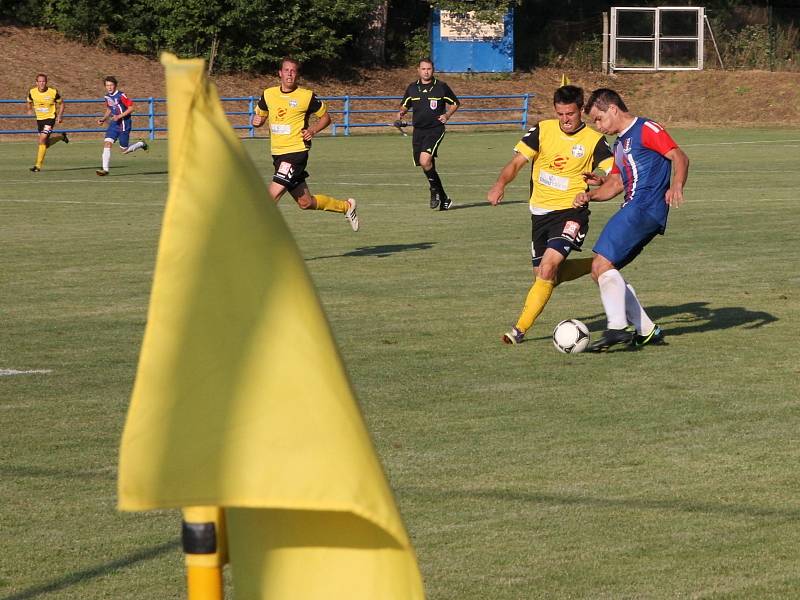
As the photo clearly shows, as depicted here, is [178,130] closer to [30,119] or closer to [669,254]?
[669,254]

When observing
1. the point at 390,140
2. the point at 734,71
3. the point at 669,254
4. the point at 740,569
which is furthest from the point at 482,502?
the point at 734,71

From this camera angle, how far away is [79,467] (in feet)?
22.9

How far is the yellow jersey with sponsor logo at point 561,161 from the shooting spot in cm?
1105

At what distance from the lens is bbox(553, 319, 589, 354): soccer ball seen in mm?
10125

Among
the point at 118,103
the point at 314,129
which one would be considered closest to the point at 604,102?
the point at 314,129

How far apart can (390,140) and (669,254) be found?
2737cm

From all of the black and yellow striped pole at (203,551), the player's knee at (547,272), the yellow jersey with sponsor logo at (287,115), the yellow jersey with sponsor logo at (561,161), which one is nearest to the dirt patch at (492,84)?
the yellow jersey with sponsor logo at (287,115)

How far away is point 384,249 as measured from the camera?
667 inches

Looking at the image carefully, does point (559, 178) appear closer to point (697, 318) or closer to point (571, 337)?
point (571, 337)

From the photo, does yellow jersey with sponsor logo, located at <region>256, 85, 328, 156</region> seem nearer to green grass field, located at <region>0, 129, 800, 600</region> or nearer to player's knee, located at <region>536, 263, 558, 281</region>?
green grass field, located at <region>0, 129, 800, 600</region>

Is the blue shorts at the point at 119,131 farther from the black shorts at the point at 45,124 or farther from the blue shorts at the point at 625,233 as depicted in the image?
the blue shorts at the point at 625,233

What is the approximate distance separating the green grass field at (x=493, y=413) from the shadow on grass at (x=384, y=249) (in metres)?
0.05

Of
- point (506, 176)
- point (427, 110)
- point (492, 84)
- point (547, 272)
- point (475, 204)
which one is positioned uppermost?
point (506, 176)

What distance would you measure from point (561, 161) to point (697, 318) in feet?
5.98
